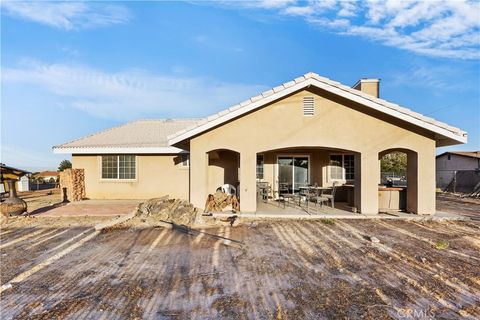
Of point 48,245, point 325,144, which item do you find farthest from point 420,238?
point 48,245

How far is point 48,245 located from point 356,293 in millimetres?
7181

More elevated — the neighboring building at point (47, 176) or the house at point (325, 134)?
the house at point (325, 134)

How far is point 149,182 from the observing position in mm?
14922

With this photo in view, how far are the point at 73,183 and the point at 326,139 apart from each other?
505 inches

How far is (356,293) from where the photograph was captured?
4094mm

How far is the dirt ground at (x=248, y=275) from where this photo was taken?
3.68 m

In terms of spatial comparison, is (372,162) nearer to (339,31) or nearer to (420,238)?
(420,238)

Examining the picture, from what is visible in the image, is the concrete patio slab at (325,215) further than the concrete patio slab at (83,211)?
No

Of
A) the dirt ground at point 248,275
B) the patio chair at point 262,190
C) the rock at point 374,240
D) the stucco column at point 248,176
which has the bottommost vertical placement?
the dirt ground at point 248,275

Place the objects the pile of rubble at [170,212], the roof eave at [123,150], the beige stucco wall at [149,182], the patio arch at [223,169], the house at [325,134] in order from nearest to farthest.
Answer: the pile of rubble at [170,212], the house at [325,134], the patio arch at [223,169], the roof eave at [123,150], the beige stucco wall at [149,182]

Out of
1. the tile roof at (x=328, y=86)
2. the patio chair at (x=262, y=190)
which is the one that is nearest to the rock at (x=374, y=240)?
the tile roof at (x=328, y=86)

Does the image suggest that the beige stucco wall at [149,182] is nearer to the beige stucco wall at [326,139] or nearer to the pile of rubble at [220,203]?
the pile of rubble at [220,203]

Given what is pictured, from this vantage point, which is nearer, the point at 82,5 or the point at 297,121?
the point at 297,121

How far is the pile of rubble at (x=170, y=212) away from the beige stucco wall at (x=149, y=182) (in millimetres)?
4598
